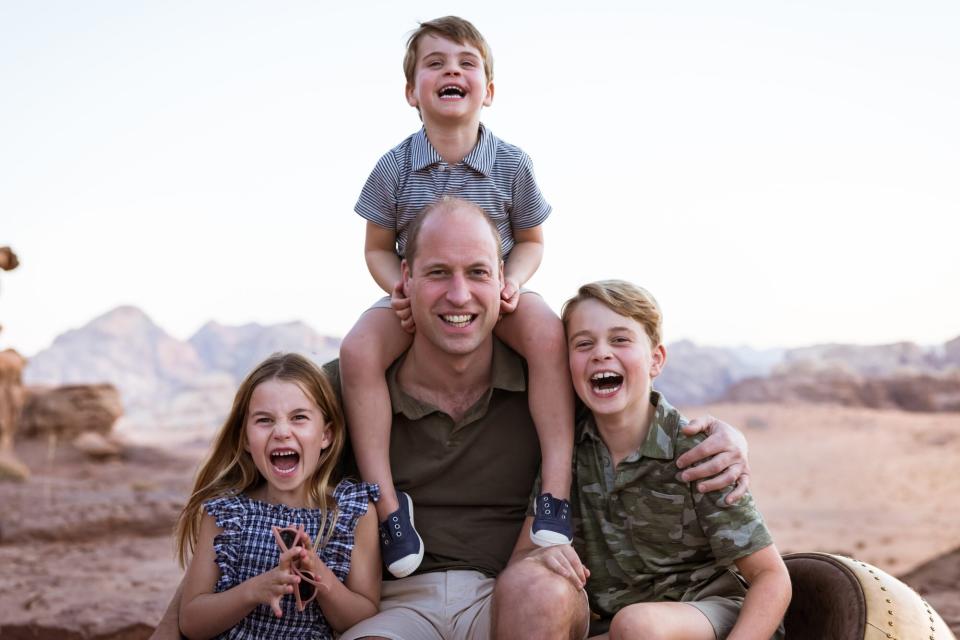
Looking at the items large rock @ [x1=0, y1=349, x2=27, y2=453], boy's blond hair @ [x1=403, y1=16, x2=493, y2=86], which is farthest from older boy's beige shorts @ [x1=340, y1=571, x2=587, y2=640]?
large rock @ [x1=0, y1=349, x2=27, y2=453]

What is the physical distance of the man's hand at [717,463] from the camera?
2719 millimetres

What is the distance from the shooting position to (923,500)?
61.4 feet

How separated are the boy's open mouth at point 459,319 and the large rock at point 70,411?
23.4 meters

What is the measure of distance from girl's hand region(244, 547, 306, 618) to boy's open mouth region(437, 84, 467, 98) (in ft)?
6.50

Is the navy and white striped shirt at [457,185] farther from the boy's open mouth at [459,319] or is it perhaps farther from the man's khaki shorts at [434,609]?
the man's khaki shorts at [434,609]

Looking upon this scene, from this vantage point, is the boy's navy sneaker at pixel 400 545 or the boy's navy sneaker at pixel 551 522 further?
the boy's navy sneaker at pixel 400 545

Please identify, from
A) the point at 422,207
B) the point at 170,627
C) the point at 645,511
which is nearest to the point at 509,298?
the point at 422,207

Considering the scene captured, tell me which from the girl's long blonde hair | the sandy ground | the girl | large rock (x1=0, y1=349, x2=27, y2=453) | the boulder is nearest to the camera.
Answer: the girl

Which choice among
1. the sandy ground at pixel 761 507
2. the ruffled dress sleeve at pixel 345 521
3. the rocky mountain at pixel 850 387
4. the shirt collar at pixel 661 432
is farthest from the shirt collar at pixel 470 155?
the rocky mountain at pixel 850 387

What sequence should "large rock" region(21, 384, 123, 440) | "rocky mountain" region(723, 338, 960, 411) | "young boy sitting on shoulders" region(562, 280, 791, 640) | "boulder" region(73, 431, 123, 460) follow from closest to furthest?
1. "young boy sitting on shoulders" region(562, 280, 791, 640)
2. "boulder" region(73, 431, 123, 460)
3. "large rock" region(21, 384, 123, 440)
4. "rocky mountain" region(723, 338, 960, 411)

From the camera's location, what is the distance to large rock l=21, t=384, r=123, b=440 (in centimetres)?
2369

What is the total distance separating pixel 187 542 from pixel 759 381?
35.4 metres

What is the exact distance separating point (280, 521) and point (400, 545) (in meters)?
0.41

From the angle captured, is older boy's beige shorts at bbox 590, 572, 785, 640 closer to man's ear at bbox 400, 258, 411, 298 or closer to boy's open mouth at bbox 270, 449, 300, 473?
boy's open mouth at bbox 270, 449, 300, 473
